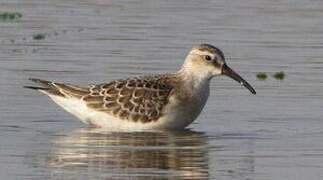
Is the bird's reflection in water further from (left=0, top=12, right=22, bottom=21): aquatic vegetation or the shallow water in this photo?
(left=0, top=12, right=22, bottom=21): aquatic vegetation

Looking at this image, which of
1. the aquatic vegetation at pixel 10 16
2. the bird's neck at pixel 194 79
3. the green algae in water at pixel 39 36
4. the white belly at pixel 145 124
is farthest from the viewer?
the aquatic vegetation at pixel 10 16

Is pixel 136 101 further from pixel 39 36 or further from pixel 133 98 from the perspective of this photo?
pixel 39 36

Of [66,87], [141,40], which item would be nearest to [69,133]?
[66,87]

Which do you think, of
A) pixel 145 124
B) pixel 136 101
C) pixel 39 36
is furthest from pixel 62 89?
pixel 39 36

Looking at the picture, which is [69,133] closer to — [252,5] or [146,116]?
[146,116]

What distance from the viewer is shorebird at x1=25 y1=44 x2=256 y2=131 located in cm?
1838

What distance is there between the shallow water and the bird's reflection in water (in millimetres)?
11

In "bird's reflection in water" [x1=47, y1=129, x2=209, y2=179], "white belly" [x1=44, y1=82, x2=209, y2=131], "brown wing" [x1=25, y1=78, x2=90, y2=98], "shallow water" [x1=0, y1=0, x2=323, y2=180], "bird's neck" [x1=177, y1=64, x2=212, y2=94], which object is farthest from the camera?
"bird's neck" [x1=177, y1=64, x2=212, y2=94]

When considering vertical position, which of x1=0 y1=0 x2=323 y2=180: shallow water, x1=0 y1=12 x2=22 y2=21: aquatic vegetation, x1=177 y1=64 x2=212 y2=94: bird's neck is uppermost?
x1=177 y1=64 x2=212 y2=94: bird's neck

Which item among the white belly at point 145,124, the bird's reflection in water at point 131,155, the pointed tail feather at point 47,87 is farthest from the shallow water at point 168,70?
the pointed tail feather at point 47,87

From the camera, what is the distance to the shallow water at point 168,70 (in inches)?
620

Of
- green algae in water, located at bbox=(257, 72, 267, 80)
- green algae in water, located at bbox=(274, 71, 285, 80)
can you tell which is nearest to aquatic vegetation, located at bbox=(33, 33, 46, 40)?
green algae in water, located at bbox=(257, 72, 267, 80)

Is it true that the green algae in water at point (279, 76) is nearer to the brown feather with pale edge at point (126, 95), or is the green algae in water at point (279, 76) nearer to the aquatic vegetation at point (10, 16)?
the brown feather with pale edge at point (126, 95)

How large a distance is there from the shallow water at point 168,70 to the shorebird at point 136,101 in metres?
0.23
